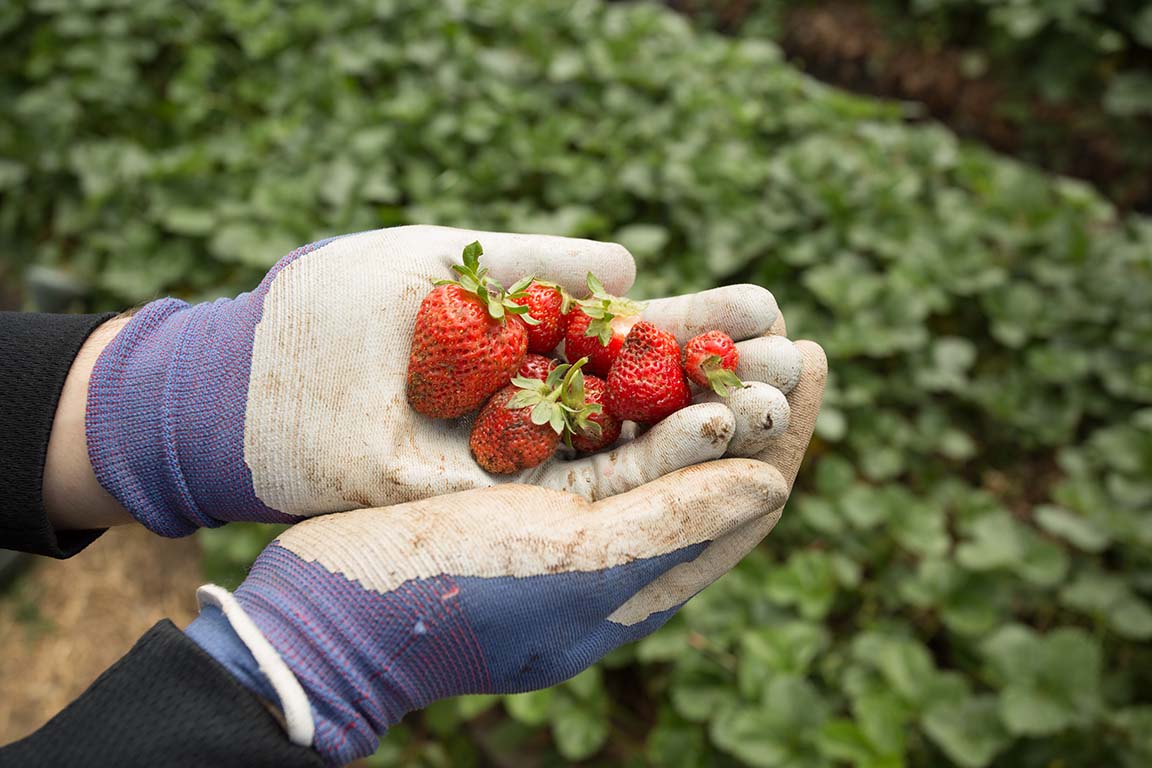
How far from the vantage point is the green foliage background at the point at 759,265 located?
6.93 ft

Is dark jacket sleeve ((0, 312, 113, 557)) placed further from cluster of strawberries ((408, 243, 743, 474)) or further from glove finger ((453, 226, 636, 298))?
glove finger ((453, 226, 636, 298))

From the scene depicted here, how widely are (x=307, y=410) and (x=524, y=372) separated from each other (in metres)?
0.41

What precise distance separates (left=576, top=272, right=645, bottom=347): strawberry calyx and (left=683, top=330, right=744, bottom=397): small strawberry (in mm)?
145

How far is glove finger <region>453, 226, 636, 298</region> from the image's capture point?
1.60 meters

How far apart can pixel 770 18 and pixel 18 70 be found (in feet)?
13.6

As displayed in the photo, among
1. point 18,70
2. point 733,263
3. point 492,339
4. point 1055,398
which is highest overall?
point 492,339

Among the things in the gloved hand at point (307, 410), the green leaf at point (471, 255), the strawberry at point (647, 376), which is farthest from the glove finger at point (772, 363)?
the green leaf at point (471, 255)

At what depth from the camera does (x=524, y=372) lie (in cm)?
154

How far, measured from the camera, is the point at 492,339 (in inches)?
56.2

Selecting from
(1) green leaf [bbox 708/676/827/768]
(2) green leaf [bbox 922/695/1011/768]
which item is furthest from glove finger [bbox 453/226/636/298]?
(2) green leaf [bbox 922/695/1011/768]

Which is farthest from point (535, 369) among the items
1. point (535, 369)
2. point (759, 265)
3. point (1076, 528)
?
point (1076, 528)

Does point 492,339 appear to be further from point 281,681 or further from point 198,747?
point 198,747

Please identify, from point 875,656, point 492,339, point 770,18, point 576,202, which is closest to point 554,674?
point 492,339

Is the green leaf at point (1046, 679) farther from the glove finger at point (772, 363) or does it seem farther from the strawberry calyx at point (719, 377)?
the strawberry calyx at point (719, 377)
